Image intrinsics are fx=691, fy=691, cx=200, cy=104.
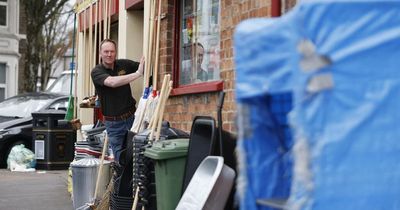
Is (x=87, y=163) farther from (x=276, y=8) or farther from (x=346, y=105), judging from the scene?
(x=346, y=105)

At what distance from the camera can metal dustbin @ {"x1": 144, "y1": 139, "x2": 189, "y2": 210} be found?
5.12 metres

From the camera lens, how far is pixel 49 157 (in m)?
13.6

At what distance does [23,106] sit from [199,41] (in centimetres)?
999

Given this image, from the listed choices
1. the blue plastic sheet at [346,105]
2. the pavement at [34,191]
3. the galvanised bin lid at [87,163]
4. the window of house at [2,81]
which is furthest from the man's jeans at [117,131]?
the window of house at [2,81]

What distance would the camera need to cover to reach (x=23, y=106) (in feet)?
52.0

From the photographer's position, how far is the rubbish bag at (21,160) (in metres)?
13.5

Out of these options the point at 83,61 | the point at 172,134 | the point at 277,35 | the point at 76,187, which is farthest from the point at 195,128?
the point at 83,61

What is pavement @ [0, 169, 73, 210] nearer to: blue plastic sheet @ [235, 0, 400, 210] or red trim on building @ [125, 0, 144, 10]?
red trim on building @ [125, 0, 144, 10]

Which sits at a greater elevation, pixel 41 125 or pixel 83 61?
pixel 83 61

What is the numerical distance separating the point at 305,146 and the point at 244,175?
0.66 metres

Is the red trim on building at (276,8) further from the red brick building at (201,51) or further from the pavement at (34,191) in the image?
the pavement at (34,191)

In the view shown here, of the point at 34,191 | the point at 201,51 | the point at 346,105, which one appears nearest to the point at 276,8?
the point at 201,51

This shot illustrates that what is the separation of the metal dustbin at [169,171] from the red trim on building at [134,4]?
153 inches

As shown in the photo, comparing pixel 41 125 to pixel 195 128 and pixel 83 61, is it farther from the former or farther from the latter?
pixel 195 128
